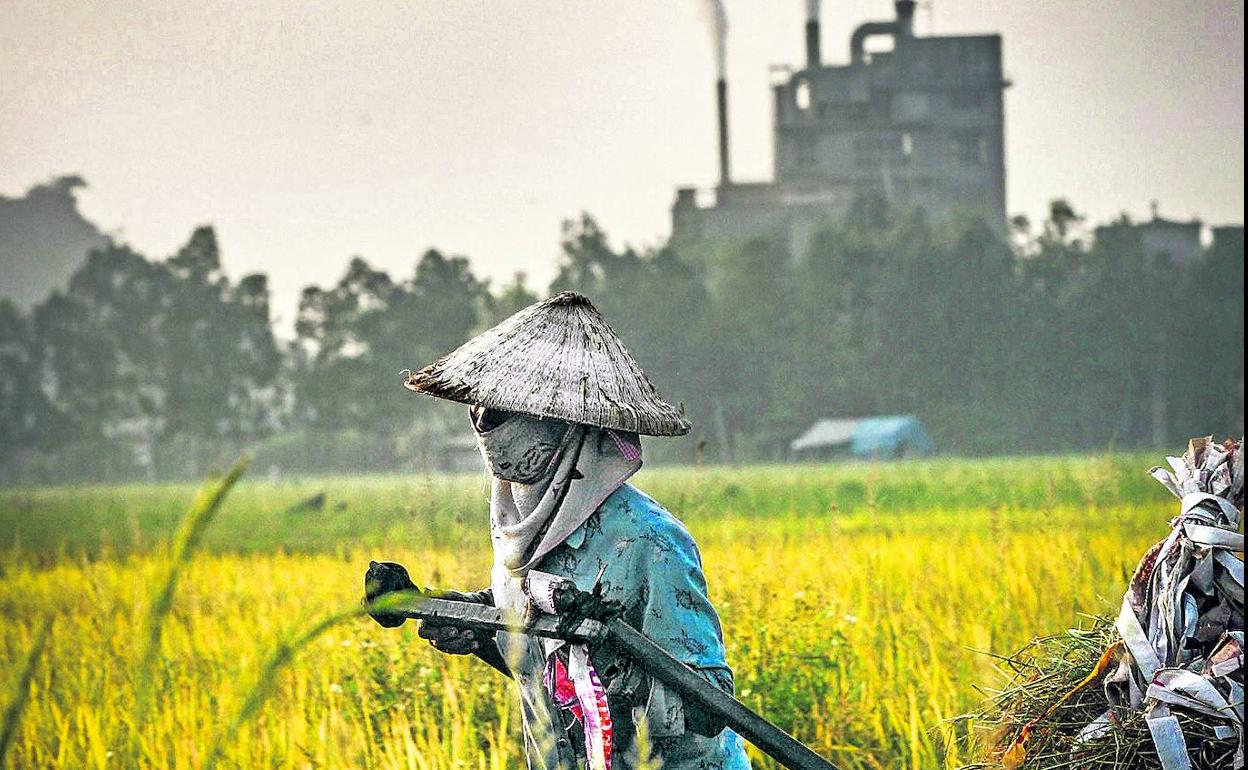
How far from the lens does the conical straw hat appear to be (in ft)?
8.87

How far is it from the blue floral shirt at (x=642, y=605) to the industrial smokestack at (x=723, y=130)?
5058 cm

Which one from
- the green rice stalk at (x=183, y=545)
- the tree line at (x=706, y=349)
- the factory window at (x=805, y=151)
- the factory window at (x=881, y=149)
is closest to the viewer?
the green rice stalk at (x=183, y=545)

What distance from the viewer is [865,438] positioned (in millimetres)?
Result: 46594

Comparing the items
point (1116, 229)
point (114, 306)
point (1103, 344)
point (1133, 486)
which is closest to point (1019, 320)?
point (1103, 344)

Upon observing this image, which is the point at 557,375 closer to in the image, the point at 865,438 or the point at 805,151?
the point at 865,438

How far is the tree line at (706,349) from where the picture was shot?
43.6 metres

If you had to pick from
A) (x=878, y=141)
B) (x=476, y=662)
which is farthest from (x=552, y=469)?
(x=878, y=141)

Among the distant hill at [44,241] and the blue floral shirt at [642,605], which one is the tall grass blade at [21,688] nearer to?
the blue floral shirt at [642,605]

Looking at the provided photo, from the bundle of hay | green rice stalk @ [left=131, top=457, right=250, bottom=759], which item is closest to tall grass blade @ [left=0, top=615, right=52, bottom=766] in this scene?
green rice stalk @ [left=131, top=457, right=250, bottom=759]

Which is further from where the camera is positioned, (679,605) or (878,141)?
(878,141)

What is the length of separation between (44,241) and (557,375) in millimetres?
61583

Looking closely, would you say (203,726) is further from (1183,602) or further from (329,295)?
(329,295)

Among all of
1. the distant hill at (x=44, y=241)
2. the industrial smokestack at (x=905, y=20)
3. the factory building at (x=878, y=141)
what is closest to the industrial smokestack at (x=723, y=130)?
the factory building at (x=878, y=141)

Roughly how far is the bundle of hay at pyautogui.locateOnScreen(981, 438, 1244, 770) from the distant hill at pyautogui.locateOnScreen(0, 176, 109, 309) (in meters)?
60.1
